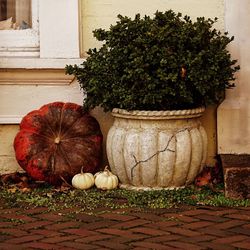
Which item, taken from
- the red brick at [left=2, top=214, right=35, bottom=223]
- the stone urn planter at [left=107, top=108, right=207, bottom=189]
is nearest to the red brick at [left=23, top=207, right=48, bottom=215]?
the red brick at [left=2, top=214, right=35, bottom=223]

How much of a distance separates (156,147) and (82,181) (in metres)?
0.69

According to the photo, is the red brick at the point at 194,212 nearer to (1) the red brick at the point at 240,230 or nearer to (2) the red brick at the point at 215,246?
(1) the red brick at the point at 240,230

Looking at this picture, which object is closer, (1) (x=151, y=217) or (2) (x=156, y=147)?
(1) (x=151, y=217)

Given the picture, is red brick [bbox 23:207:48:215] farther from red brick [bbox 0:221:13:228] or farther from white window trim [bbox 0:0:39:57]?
white window trim [bbox 0:0:39:57]

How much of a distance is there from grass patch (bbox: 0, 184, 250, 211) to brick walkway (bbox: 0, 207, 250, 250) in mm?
135

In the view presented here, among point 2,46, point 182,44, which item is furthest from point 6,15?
point 182,44

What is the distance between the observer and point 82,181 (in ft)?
23.5

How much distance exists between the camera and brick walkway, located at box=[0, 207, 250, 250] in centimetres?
556

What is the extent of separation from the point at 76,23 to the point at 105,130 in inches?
37.6

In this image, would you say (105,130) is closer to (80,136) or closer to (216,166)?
(80,136)

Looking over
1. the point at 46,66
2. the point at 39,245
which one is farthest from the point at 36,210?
the point at 46,66

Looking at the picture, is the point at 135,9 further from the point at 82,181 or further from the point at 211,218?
the point at 211,218

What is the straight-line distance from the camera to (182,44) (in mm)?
6938

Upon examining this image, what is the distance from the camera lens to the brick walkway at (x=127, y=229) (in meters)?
5.56
